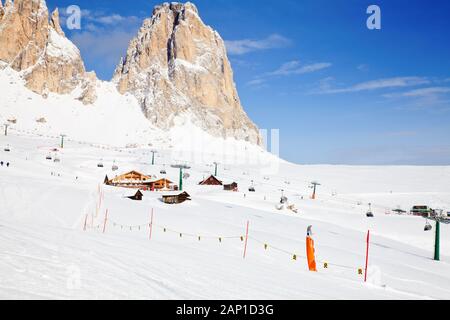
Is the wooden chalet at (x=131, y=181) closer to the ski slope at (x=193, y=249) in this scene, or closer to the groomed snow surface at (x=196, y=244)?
the groomed snow surface at (x=196, y=244)

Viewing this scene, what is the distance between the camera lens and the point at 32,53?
190125mm

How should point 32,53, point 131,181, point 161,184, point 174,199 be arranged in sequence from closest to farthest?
point 174,199, point 131,181, point 161,184, point 32,53

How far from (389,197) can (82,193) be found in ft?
219

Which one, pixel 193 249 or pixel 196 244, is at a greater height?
pixel 193 249

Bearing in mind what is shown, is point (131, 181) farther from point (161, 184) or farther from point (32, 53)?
point (32, 53)

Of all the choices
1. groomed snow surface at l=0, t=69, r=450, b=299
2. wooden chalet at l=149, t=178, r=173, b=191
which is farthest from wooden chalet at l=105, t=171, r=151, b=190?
groomed snow surface at l=0, t=69, r=450, b=299

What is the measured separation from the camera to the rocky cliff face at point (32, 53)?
607 ft

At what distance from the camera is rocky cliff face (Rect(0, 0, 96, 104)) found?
18488 centimetres

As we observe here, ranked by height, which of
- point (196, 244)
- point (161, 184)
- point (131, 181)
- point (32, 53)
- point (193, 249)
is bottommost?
point (196, 244)

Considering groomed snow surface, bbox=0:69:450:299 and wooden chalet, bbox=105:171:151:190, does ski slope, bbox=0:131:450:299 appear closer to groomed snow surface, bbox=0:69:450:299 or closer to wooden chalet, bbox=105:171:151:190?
groomed snow surface, bbox=0:69:450:299

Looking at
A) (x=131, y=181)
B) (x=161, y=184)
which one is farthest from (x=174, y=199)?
(x=161, y=184)

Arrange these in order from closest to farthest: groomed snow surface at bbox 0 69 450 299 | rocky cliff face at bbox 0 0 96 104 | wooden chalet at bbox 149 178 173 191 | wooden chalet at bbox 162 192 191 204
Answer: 1. groomed snow surface at bbox 0 69 450 299
2. wooden chalet at bbox 162 192 191 204
3. wooden chalet at bbox 149 178 173 191
4. rocky cliff face at bbox 0 0 96 104

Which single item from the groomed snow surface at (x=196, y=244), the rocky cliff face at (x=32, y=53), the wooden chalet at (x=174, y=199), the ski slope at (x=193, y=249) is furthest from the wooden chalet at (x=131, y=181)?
the rocky cliff face at (x=32, y=53)
